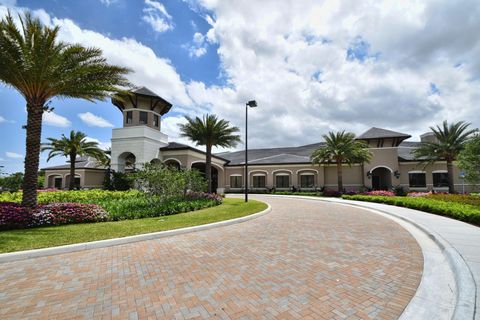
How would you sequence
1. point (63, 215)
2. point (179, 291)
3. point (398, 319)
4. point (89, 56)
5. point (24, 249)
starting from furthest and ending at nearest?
point (89, 56)
point (63, 215)
point (24, 249)
point (179, 291)
point (398, 319)

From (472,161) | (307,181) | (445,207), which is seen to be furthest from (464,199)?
(307,181)

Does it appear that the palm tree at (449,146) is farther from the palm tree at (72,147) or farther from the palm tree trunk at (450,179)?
the palm tree at (72,147)

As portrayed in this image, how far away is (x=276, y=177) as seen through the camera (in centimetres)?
3641

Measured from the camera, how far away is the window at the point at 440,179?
102 feet

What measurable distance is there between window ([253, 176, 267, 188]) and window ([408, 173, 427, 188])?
19428mm

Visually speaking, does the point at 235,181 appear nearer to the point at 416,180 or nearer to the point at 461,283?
the point at 416,180

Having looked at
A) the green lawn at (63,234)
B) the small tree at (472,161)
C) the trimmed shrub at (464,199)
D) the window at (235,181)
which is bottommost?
the green lawn at (63,234)

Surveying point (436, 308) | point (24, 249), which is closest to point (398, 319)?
point (436, 308)

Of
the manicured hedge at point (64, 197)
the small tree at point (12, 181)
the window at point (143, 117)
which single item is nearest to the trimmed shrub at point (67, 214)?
the manicured hedge at point (64, 197)

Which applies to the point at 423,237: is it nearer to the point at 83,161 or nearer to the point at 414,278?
the point at 414,278

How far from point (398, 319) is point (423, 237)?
20.0ft

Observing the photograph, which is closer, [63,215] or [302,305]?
[302,305]

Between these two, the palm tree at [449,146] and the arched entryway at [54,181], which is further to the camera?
the arched entryway at [54,181]

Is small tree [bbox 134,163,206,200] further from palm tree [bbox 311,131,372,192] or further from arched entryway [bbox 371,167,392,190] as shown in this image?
arched entryway [bbox 371,167,392,190]
